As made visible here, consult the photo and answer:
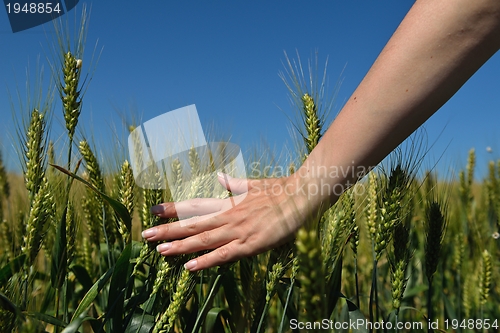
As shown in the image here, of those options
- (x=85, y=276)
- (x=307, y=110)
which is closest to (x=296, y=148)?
Answer: (x=307, y=110)

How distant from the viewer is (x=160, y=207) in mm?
1189

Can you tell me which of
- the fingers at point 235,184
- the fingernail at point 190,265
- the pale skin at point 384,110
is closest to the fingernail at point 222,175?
the fingers at point 235,184

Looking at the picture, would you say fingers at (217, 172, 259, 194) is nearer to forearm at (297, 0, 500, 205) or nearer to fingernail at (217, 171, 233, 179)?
fingernail at (217, 171, 233, 179)

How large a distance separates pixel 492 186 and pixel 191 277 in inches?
95.5

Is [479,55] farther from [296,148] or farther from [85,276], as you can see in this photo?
[85,276]

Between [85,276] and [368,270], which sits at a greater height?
[85,276]

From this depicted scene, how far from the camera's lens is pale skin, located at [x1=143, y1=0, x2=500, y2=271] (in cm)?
97

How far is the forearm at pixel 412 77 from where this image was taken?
96cm

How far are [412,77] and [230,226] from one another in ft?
2.06

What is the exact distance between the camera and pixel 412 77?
0.99m

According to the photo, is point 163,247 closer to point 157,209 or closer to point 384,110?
point 157,209

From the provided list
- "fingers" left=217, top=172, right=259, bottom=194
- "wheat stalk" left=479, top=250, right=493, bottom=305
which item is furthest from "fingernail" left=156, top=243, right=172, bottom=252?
"wheat stalk" left=479, top=250, right=493, bottom=305

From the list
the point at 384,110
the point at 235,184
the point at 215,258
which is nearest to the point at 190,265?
the point at 215,258

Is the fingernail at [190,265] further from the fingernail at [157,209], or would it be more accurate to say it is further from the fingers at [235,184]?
the fingers at [235,184]
